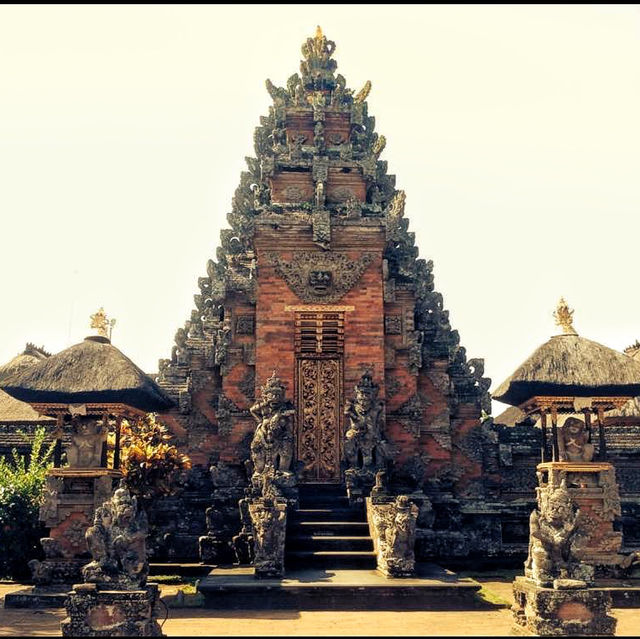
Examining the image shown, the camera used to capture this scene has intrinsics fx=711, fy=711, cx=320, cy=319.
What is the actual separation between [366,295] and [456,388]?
9.96 feet

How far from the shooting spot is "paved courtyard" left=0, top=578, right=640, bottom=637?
8.99 meters

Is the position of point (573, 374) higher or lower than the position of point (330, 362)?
lower

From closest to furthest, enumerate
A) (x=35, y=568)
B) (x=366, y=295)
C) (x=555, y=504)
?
1. (x=555, y=504)
2. (x=35, y=568)
3. (x=366, y=295)

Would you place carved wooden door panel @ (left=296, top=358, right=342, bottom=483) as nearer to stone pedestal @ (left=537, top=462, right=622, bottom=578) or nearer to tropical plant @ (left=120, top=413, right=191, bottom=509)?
tropical plant @ (left=120, top=413, right=191, bottom=509)

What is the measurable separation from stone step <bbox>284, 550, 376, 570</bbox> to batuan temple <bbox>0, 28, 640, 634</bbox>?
24mm

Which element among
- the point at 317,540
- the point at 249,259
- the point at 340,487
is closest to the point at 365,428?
the point at 340,487

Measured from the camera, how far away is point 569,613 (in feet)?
28.9

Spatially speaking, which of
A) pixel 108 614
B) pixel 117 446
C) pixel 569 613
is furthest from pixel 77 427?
pixel 569 613

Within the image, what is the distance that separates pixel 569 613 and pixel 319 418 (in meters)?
7.57

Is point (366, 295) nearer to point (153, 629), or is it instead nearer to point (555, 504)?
point (555, 504)

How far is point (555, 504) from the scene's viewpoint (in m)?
9.59

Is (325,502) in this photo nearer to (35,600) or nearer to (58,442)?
(58,442)

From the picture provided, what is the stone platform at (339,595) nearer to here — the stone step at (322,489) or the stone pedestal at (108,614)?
the stone pedestal at (108,614)

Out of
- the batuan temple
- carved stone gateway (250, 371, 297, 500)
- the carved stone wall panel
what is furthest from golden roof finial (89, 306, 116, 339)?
the carved stone wall panel
